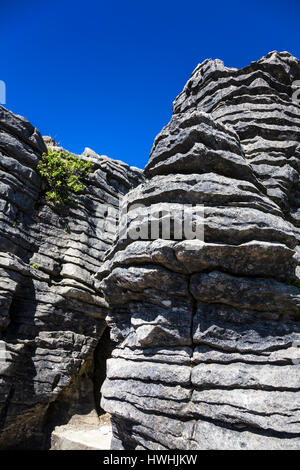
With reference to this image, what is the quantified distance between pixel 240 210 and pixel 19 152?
17.0 meters

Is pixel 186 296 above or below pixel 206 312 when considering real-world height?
above

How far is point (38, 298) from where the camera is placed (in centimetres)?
1845

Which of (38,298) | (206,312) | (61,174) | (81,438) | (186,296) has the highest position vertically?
(61,174)

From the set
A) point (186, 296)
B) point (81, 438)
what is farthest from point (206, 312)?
point (81, 438)

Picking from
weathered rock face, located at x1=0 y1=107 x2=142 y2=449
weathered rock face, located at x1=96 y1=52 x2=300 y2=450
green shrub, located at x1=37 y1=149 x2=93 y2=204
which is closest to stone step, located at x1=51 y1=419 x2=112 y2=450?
weathered rock face, located at x1=0 y1=107 x2=142 y2=449

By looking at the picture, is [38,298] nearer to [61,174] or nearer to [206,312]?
[61,174]

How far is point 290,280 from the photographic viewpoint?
10.4 meters

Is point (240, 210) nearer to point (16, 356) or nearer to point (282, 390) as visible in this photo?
→ point (282, 390)

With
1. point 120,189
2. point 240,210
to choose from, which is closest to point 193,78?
point 120,189

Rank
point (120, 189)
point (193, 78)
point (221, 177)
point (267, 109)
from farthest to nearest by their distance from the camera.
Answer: point (120, 189), point (193, 78), point (267, 109), point (221, 177)

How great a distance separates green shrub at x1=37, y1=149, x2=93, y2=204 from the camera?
2211 centimetres

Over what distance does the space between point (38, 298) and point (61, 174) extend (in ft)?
33.0

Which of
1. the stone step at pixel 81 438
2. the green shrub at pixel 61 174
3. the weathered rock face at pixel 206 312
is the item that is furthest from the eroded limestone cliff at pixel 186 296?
the green shrub at pixel 61 174

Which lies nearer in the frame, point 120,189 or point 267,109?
point 267,109
